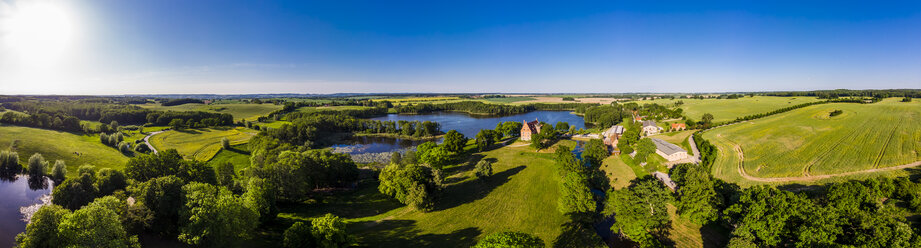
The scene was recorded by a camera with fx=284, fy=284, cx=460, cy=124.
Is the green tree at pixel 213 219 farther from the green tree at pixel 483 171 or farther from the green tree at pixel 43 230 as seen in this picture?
the green tree at pixel 483 171

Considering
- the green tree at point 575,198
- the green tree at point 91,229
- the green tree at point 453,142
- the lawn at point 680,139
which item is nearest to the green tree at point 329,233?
the green tree at point 91,229

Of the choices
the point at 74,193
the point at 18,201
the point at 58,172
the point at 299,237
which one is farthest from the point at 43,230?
the point at 58,172

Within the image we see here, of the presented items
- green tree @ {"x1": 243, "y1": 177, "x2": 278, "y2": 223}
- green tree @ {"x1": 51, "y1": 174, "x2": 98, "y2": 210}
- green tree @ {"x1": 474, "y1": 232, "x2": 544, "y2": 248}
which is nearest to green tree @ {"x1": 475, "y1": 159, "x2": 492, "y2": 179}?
green tree @ {"x1": 474, "y1": 232, "x2": 544, "y2": 248}

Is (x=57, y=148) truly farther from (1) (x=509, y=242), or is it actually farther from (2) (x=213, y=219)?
(1) (x=509, y=242)

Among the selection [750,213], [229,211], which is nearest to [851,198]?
[750,213]

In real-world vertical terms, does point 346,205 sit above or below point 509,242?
below

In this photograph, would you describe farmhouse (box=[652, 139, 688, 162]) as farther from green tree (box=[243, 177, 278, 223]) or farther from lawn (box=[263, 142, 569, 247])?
green tree (box=[243, 177, 278, 223])
